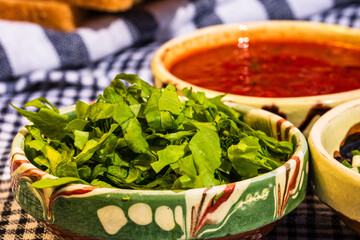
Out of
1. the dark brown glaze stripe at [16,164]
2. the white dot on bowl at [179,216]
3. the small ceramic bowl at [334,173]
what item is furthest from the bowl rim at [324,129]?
the dark brown glaze stripe at [16,164]

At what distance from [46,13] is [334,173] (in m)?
1.17

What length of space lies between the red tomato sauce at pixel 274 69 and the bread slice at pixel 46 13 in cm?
56

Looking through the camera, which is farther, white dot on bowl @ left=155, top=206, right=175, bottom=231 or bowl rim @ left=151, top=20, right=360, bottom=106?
bowl rim @ left=151, top=20, right=360, bottom=106

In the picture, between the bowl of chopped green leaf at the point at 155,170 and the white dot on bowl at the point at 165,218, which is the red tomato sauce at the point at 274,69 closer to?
the bowl of chopped green leaf at the point at 155,170

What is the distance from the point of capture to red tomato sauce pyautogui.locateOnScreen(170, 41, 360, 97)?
3.02ft

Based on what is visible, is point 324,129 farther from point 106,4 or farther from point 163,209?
point 106,4

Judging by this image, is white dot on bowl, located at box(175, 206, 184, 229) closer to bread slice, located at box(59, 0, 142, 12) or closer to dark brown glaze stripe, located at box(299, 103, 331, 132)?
dark brown glaze stripe, located at box(299, 103, 331, 132)

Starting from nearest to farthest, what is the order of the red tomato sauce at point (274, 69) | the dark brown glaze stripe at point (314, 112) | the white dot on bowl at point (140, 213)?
1. the white dot on bowl at point (140, 213)
2. the dark brown glaze stripe at point (314, 112)
3. the red tomato sauce at point (274, 69)

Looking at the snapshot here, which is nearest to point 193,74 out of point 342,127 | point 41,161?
point 342,127

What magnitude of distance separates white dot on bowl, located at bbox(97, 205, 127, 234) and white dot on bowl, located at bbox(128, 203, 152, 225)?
0.04 ft

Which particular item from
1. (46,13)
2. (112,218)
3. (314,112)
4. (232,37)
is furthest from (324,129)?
(46,13)

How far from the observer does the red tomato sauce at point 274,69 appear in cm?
92

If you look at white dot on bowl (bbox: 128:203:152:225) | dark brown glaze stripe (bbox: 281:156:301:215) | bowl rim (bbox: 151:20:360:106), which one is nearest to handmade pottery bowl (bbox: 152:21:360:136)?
bowl rim (bbox: 151:20:360:106)

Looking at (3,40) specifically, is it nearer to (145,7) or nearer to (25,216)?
(145,7)
